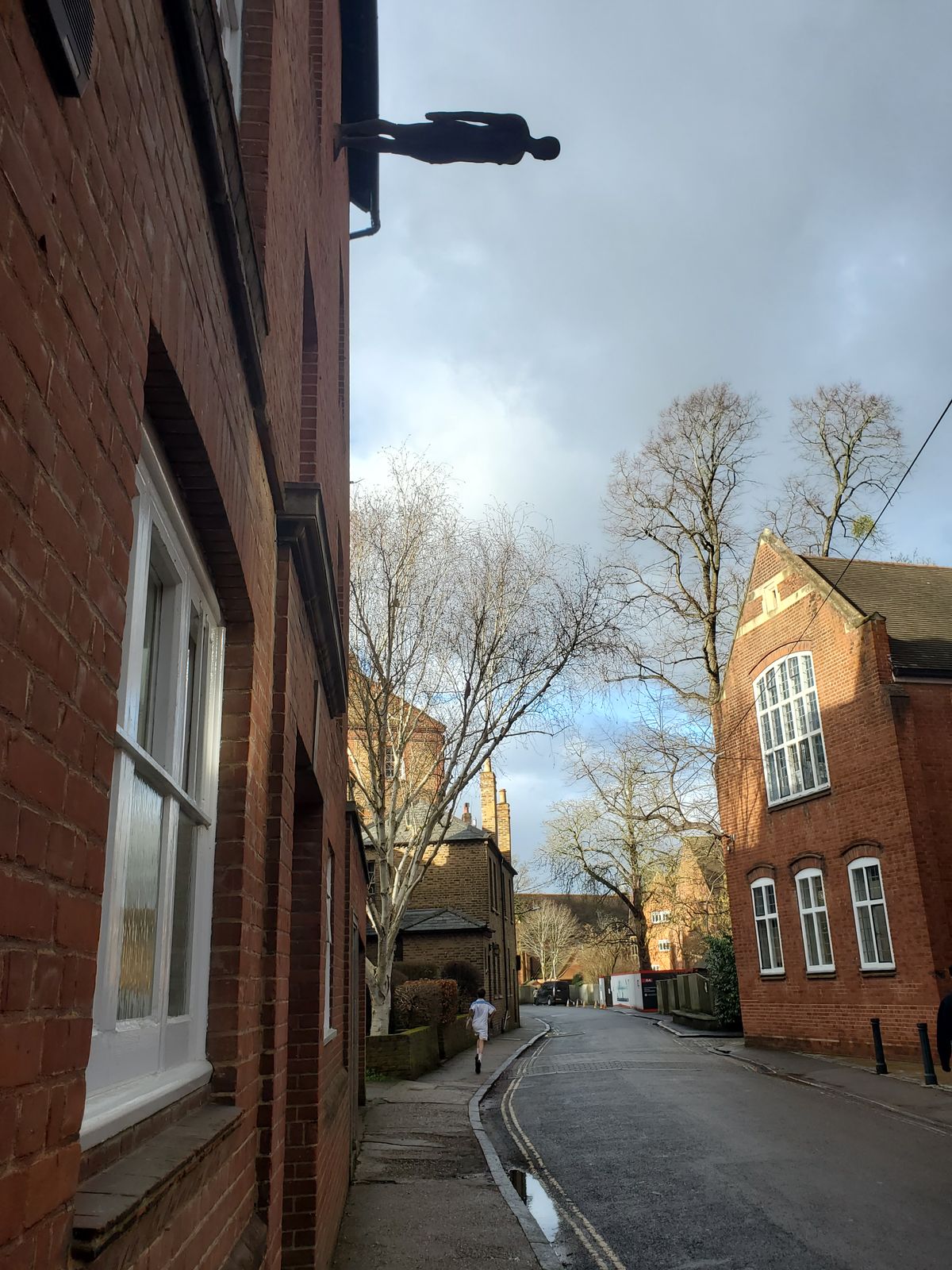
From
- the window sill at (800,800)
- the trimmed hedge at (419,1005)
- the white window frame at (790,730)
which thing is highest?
the white window frame at (790,730)

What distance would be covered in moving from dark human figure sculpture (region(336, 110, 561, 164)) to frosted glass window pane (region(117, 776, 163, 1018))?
466cm

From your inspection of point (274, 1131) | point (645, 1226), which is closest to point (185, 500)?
point (274, 1131)

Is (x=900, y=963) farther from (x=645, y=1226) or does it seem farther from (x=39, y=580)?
(x=39, y=580)

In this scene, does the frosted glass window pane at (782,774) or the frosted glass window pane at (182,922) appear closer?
the frosted glass window pane at (182,922)

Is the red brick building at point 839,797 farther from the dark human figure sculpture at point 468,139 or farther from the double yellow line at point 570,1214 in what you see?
the dark human figure sculpture at point 468,139

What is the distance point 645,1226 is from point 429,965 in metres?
→ 22.3

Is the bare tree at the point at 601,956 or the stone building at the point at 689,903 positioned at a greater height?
the stone building at the point at 689,903

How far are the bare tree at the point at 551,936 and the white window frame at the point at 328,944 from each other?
234 ft

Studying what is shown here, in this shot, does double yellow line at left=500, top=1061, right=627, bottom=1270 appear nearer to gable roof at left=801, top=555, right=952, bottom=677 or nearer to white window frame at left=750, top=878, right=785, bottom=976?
white window frame at left=750, top=878, right=785, bottom=976

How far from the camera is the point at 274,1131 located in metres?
3.73

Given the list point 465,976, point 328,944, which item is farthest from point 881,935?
point 465,976

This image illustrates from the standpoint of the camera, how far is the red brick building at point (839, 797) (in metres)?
16.6

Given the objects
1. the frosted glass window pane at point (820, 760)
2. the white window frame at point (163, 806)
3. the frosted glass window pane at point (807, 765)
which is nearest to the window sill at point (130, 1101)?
the white window frame at point (163, 806)

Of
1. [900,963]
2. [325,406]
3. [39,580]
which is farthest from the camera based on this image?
[900,963]
